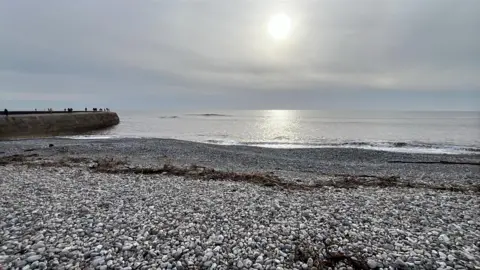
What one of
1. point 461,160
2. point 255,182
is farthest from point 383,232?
point 461,160

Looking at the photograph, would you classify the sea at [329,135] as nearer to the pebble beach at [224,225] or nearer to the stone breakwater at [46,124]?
the stone breakwater at [46,124]

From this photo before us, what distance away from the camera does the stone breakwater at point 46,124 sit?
35.0 meters

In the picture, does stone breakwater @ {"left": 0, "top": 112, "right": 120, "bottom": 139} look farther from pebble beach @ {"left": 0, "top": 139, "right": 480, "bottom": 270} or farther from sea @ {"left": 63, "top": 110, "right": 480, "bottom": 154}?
pebble beach @ {"left": 0, "top": 139, "right": 480, "bottom": 270}

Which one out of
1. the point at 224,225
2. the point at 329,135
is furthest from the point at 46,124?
the point at 224,225

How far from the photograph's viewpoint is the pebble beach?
4.81 m

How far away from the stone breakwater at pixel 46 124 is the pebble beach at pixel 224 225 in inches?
1223

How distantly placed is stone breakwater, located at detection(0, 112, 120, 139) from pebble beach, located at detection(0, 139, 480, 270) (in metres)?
31.1

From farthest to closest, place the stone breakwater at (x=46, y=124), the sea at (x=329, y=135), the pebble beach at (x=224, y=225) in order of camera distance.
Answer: the stone breakwater at (x=46, y=124) → the sea at (x=329, y=135) → the pebble beach at (x=224, y=225)

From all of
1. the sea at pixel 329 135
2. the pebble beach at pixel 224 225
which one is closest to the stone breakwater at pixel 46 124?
the sea at pixel 329 135

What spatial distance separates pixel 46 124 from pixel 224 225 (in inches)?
1781

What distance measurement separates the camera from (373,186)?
11.2 meters

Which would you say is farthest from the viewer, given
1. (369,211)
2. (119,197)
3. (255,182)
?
(255,182)

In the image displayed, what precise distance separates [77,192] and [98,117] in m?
54.6

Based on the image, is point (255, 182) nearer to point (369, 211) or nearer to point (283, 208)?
point (283, 208)
